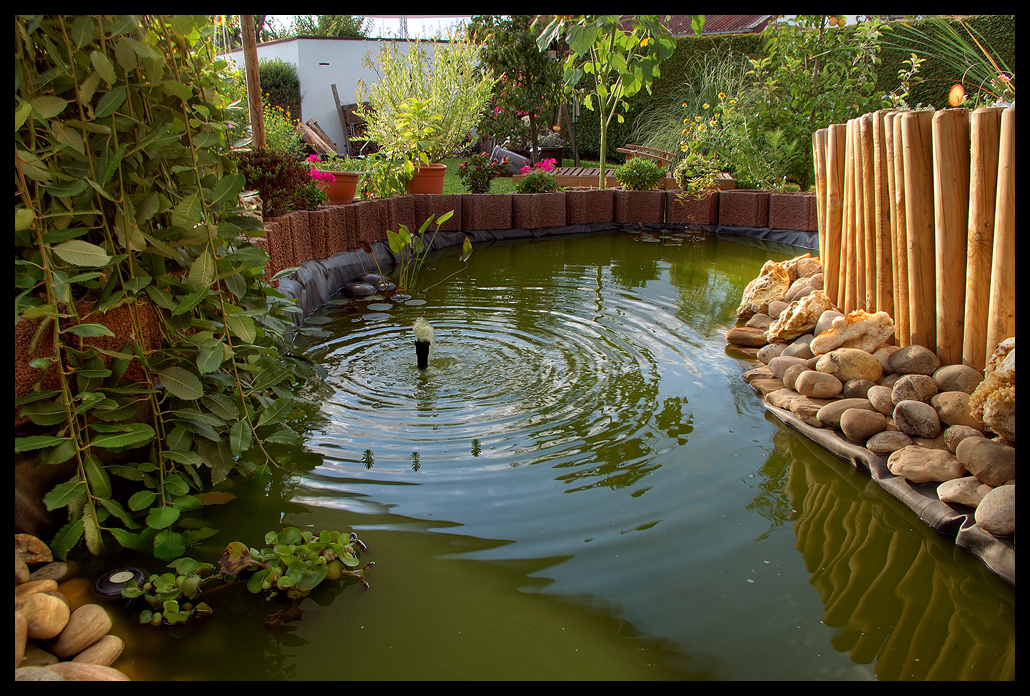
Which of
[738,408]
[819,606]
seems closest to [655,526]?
[819,606]

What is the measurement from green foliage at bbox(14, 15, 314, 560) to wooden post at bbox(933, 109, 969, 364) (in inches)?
109

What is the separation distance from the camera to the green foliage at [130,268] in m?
1.92

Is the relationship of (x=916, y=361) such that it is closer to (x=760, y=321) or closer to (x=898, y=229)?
(x=898, y=229)

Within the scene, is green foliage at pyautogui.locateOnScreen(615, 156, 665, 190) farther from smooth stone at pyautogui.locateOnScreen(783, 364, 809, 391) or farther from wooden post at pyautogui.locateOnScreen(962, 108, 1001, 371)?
wooden post at pyautogui.locateOnScreen(962, 108, 1001, 371)

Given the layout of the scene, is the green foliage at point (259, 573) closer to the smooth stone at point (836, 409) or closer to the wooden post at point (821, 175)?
the smooth stone at point (836, 409)

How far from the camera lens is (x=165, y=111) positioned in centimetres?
215

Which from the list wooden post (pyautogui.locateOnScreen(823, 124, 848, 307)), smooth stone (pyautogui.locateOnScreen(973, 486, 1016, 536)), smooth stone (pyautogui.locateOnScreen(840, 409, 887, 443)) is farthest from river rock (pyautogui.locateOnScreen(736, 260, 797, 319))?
smooth stone (pyautogui.locateOnScreen(973, 486, 1016, 536))

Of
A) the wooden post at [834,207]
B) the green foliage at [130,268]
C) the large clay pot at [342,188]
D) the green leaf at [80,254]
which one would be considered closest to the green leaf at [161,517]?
the green foliage at [130,268]

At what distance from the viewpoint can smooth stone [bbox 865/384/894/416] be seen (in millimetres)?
3055

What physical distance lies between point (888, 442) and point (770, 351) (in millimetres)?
1343

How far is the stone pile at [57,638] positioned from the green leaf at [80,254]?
81cm
